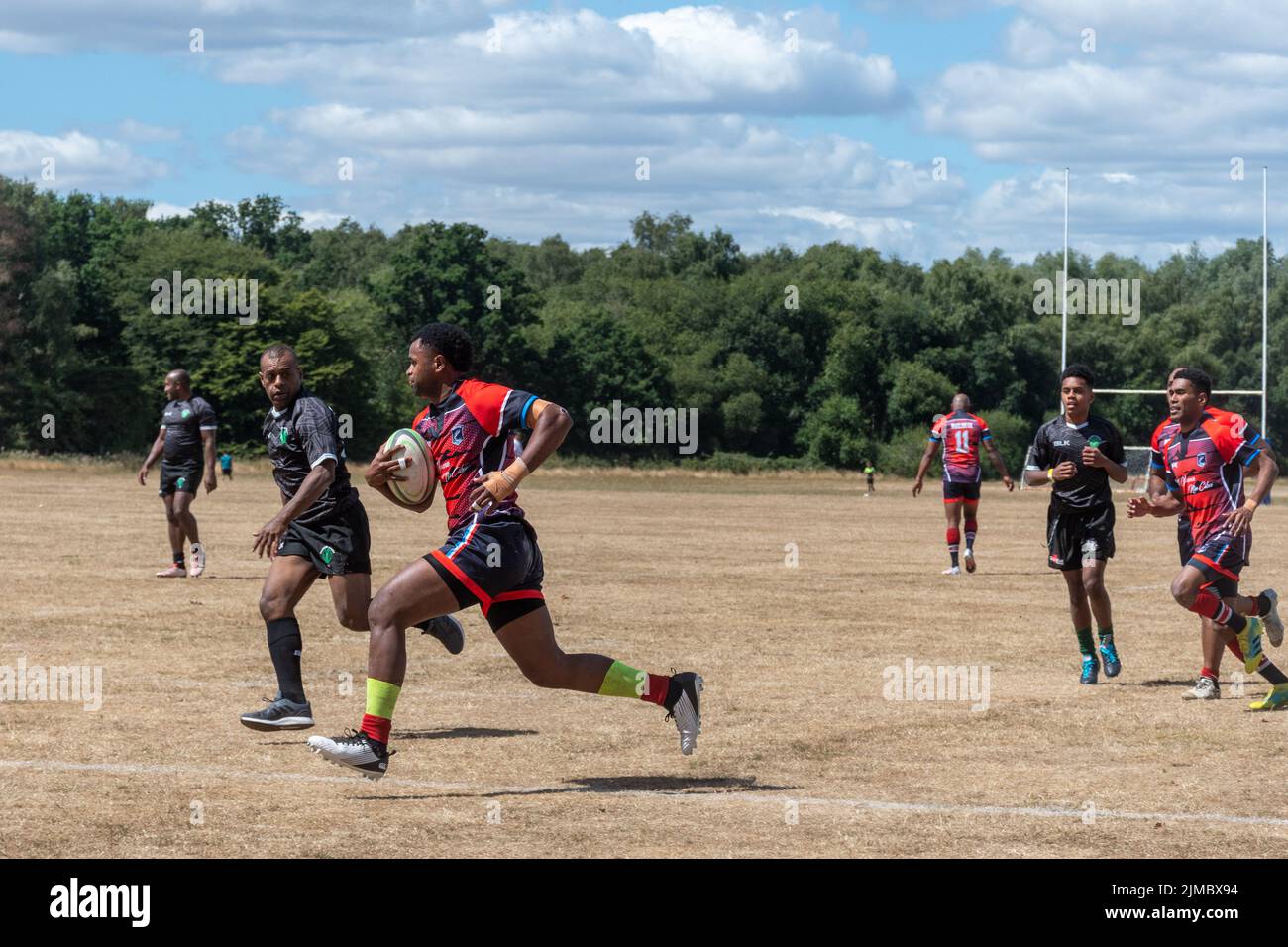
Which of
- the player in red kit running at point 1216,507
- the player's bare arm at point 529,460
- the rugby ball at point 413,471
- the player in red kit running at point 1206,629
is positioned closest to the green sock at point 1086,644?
the player in red kit running at point 1206,629

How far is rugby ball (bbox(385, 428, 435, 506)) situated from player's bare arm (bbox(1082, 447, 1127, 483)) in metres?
5.86

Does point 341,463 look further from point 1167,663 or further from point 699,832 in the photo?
point 1167,663

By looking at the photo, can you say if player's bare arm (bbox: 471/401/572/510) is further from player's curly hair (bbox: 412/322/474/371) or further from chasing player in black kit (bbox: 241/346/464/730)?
chasing player in black kit (bbox: 241/346/464/730)

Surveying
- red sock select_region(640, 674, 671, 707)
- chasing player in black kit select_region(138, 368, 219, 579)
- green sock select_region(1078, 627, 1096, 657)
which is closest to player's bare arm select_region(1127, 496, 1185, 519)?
green sock select_region(1078, 627, 1096, 657)

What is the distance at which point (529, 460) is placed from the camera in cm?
802

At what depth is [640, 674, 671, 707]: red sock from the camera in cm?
909

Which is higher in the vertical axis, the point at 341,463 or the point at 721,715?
the point at 341,463

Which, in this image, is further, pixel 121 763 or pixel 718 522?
pixel 718 522

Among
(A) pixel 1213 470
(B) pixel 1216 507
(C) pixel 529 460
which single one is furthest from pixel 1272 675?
(C) pixel 529 460
